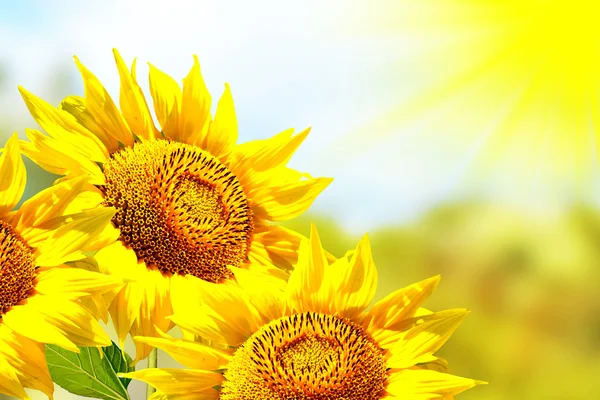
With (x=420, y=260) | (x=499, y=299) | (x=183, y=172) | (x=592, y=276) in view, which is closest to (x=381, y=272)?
(x=420, y=260)

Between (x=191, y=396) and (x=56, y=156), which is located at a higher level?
(x=56, y=156)

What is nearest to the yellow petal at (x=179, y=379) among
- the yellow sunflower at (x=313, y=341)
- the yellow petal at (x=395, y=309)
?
the yellow sunflower at (x=313, y=341)

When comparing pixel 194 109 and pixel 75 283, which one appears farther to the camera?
pixel 194 109

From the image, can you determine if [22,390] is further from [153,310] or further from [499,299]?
[499,299]

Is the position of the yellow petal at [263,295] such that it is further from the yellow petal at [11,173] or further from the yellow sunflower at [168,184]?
the yellow petal at [11,173]

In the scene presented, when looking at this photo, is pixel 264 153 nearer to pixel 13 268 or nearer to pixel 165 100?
pixel 165 100

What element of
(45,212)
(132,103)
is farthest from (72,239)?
(132,103)
